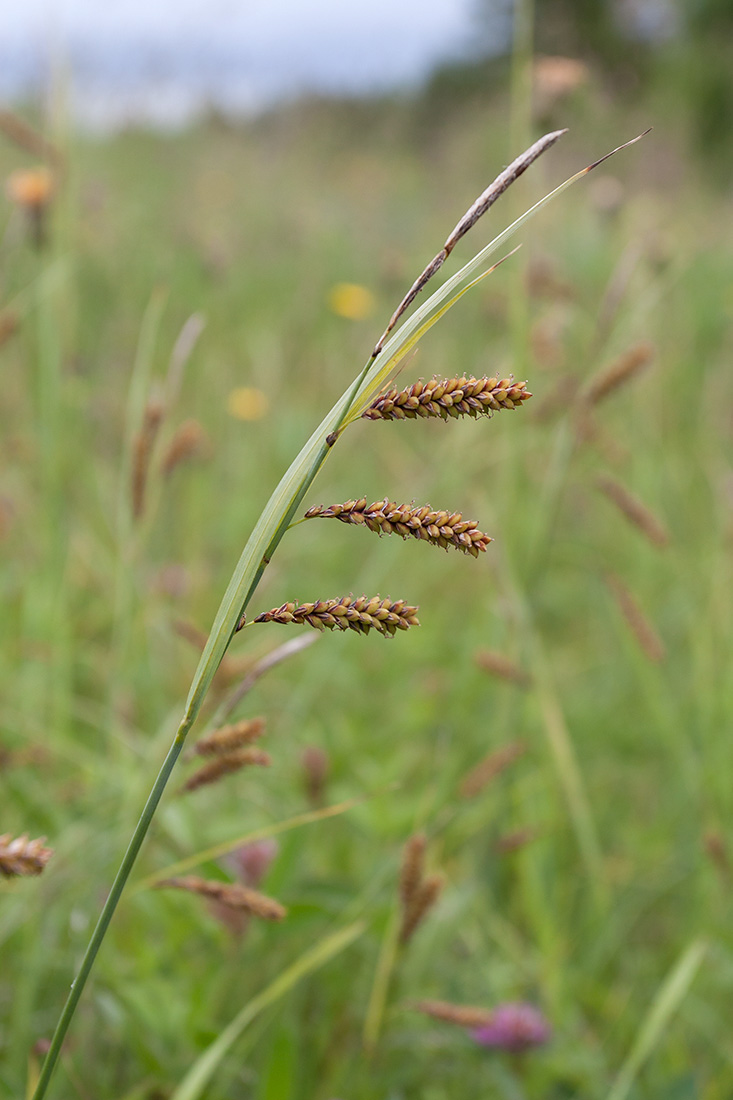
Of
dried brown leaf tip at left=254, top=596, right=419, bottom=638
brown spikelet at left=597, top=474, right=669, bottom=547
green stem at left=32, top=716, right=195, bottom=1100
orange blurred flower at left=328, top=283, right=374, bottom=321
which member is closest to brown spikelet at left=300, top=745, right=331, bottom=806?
brown spikelet at left=597, top=474, right=669, bottom=547

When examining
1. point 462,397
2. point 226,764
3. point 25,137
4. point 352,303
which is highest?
point 25,137

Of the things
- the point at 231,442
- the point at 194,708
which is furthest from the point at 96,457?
the point at 194,708

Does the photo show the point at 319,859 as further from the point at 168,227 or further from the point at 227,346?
the point at 168,227

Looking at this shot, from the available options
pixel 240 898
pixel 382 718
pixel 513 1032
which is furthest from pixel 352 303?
pixel 240 898

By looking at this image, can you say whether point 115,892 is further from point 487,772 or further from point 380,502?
point 487,772

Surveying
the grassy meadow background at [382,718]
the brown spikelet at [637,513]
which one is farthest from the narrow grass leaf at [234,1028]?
the brown spikelet at [637,513]

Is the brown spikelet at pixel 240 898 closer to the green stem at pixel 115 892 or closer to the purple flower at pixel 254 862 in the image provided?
the green stem at pixel 115 892
